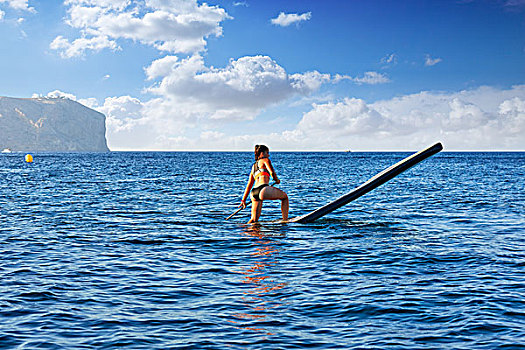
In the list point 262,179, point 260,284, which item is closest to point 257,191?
point 262,179

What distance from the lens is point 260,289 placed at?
27.3 feet

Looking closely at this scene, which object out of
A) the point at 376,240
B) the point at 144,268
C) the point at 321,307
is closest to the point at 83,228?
the point at 144,268

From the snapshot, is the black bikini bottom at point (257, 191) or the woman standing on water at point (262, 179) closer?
the woman standing on water at point (262, 179)

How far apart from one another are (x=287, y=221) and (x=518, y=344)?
10704mm

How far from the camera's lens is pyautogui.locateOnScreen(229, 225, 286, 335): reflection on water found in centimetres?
673

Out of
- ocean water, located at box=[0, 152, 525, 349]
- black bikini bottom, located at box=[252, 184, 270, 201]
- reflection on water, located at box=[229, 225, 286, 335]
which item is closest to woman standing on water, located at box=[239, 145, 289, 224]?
black bikini bottom, located at box=[252, 184, 270, 201]

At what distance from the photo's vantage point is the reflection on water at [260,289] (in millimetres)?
6730

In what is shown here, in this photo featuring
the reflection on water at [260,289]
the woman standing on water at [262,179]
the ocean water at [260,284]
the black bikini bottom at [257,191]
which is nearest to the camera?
the ocean water at [260,284]

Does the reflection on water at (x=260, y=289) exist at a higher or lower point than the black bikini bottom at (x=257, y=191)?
lower

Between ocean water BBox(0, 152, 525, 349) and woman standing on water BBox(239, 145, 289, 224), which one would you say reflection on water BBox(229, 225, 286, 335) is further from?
woman standing on water BBox(239, 145, 289, 224)

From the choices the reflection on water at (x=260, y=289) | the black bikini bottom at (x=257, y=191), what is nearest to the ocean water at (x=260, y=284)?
the reflection on water at (x=260, y=289)

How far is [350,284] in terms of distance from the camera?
865 cm

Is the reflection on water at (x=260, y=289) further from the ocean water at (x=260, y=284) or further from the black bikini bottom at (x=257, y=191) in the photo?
the black bikini bottom at (x=257, y=191)

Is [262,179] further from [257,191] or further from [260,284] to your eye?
[260,284]
